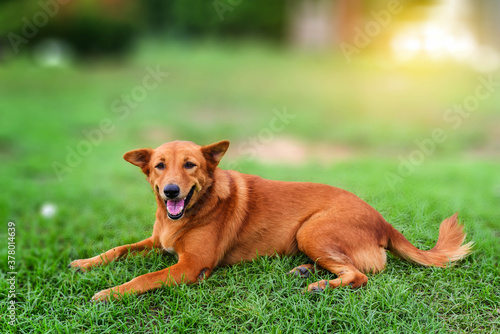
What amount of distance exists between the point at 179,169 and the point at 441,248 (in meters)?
2.20

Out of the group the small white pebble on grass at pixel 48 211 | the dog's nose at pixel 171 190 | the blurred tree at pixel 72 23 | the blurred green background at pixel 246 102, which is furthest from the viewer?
the blurred tree at pixel 72 23

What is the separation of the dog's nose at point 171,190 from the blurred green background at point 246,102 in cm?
100

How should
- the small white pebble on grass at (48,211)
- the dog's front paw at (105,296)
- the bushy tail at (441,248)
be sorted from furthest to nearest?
the small white pebble on grass at (48,211), the bushy tail at (441,248), the dog's front paw at (105,296)

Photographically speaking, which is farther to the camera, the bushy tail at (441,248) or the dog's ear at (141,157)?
the bushy tail at (441,248)

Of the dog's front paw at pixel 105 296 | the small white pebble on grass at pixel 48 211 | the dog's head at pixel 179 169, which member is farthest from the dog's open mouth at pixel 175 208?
the small white pebble on grass at pixel 48 211

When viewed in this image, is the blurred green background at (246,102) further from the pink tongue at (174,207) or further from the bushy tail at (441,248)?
the pink tongue at (174,207)

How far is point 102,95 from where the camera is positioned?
13.9m

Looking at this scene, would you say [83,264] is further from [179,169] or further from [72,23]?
[72,23]

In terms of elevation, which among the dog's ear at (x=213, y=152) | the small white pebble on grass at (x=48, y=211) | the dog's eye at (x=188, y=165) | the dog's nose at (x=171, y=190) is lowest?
the small white pebble on grass at (x=48, y=211)

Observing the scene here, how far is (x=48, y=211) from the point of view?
6.05 meters

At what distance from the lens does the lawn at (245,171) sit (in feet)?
11.1

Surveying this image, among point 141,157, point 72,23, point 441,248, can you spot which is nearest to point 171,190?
point 141,157

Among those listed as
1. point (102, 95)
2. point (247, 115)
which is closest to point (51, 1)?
point (102, 95)

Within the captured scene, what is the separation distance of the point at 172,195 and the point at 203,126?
26.9 ft
